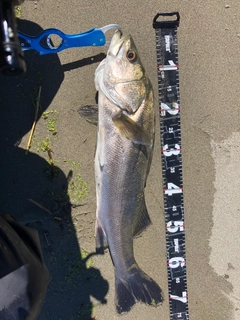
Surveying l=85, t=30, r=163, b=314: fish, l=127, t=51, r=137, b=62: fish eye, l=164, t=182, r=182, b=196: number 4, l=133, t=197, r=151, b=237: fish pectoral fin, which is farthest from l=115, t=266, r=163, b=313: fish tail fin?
l=127, t=51, r=137, b=62: fish eye

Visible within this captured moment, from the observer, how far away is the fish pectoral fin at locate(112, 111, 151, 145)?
2.18 m

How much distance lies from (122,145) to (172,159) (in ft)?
2.18

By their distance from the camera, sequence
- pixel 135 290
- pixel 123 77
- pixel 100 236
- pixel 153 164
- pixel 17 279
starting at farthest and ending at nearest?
1. pixel 153 164
2. pixel 135 290
3. pixel 100 236
4. pixel 123 77
5. pixel 17 279

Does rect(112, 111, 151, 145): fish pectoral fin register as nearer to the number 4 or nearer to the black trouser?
the number 4

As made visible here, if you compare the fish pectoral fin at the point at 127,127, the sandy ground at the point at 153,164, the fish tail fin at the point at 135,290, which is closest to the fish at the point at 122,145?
the fish pectoral fin at the point at 127,127

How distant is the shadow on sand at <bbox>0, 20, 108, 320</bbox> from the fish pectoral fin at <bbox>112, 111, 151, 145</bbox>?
0.71 m

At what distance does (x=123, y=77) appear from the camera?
2.18 m

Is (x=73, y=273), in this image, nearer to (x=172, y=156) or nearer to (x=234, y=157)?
(x=172, y=156)

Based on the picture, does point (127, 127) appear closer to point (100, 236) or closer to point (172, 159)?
point (172, 159)

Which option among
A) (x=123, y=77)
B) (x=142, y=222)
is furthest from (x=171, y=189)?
(x=123, y=77)

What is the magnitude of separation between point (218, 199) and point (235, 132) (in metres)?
0.61

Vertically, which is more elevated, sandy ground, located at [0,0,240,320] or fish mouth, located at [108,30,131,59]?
fish mouth, located at [108,30,131,59]

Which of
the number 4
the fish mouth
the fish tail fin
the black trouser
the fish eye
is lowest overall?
the fish tail fin

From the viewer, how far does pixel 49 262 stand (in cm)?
273
